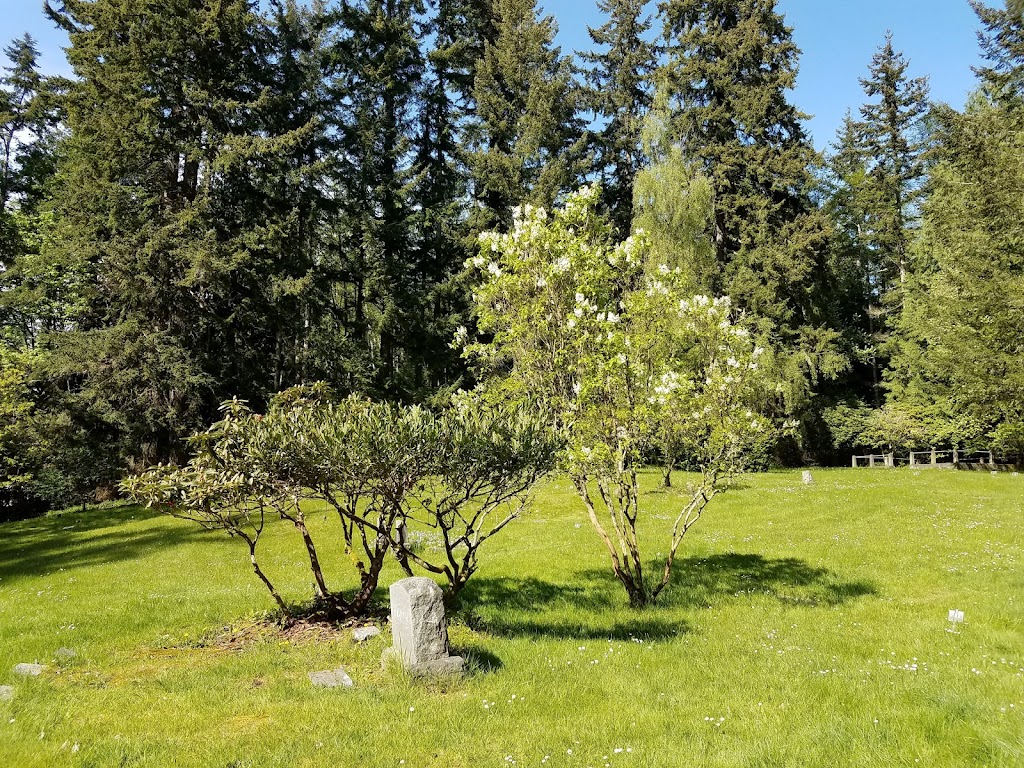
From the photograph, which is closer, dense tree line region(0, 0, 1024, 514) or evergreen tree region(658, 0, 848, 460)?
dense tree line region(0, 0, 1024, 514)

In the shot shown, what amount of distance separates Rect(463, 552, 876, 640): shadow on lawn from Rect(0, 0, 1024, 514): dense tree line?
57.2 ft

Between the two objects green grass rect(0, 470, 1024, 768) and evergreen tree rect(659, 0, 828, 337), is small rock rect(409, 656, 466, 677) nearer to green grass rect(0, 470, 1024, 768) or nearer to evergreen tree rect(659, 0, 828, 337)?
green grass rect(0, 470, 1024, 768)

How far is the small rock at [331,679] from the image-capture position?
21.4 ft

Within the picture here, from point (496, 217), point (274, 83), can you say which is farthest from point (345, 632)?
point (274, 83)

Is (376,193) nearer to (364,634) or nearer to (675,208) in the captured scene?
(675,208)

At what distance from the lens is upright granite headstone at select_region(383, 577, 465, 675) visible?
261 inches

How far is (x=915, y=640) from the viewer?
8.52 metres

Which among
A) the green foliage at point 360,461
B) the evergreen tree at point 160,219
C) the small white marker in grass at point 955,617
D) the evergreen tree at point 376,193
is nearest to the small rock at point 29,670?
the green foliage at point 360,461

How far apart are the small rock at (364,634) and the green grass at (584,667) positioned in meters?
0.19

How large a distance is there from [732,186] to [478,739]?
144 feet

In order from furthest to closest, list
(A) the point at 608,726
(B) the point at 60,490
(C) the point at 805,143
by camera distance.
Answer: (C) the point at 805,143 → (B) the point at 60,490 → (A) the point at 608,726

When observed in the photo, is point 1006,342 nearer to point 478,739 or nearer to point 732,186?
point 478,739

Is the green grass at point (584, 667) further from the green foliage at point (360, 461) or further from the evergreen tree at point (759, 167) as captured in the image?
the evergreen tree at point (759, 167)

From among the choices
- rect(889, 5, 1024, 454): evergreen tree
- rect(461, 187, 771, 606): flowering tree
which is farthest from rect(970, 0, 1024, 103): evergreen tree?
rect(461, 187, 771, 606): flowering tree
